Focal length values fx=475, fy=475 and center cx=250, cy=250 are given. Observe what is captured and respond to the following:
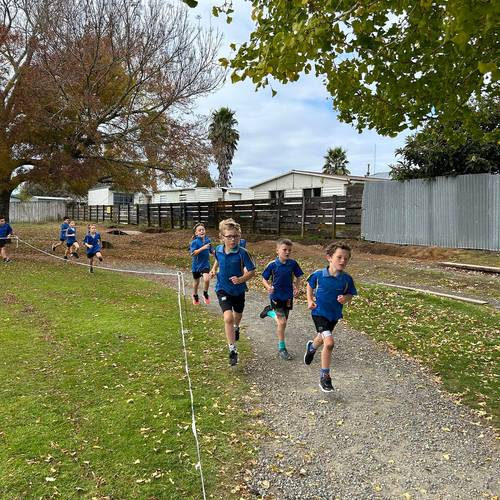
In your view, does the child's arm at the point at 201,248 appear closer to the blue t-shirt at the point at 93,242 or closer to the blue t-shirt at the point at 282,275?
the blue t-shirt at the point at 282,275

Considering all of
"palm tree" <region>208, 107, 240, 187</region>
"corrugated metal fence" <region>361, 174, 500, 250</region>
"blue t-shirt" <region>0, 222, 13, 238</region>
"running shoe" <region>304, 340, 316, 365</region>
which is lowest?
"running shoe" <region>304, 340, 316, 365</region>

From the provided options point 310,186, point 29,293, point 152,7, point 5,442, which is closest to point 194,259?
point 29,293

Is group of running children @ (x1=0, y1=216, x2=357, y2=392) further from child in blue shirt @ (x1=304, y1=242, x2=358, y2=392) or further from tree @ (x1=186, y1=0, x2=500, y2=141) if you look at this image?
tree @ (x1=186, y1=0, x2=500, y2=141)

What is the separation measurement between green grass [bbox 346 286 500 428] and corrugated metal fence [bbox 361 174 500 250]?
19.8ft

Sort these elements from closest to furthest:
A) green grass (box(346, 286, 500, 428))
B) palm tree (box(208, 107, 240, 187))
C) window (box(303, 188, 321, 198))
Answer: green grass (box(346, 286, 500, 428)) → window (box(303, 188, 321, 198)) → palm tree (box(208, 107, 240, 187))

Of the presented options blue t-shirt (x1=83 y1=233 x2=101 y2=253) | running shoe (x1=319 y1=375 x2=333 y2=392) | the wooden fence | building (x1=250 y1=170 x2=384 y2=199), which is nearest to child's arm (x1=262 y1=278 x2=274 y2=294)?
running shoe (x1=319 y1=375 x2=333 y2=392)

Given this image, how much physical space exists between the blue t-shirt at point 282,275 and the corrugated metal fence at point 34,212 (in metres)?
47.4

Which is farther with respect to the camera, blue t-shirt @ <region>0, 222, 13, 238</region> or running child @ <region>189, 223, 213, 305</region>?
blue t-shirt @ <region>0, 222, 13, 238</region>

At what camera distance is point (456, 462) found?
13.1ft

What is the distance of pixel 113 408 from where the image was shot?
194 inches

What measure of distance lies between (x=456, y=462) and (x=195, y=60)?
57.9ft

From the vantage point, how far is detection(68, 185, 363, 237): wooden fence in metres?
20.4

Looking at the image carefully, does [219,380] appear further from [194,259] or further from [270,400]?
[194,259]

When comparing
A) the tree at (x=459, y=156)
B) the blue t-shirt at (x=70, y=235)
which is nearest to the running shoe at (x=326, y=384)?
the tree at (x=459, y=156)
